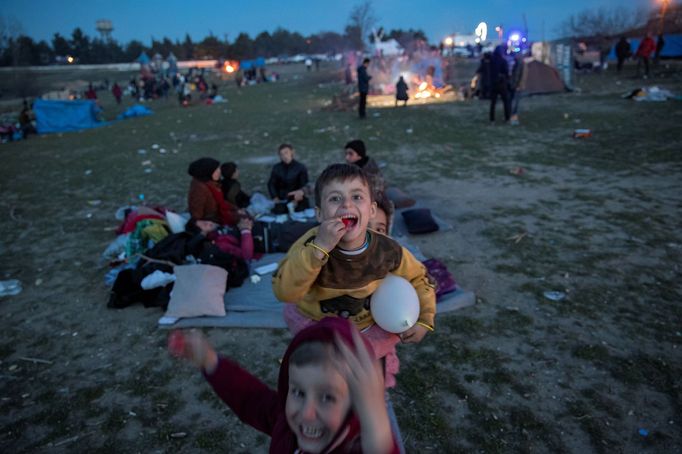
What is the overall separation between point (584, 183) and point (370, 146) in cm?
559

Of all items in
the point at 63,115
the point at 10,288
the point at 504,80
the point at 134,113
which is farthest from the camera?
the point at 134,113

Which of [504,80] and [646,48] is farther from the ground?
[646,48]

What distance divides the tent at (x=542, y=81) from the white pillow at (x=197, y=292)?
→ 63.1 ft

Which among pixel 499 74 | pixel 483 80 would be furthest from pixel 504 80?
pixel 483 80

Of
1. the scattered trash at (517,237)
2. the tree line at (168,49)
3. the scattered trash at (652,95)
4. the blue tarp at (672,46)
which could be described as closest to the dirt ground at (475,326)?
the scattered trash at (517,237)

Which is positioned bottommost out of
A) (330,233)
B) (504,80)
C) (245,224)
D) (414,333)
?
(245,224)

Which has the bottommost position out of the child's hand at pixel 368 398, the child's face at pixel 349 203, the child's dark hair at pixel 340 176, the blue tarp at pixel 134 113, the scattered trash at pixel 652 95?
the child's hand at pixel 368 398

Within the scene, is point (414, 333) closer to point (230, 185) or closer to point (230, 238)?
point (230, 238)

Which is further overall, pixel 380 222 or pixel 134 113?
pixel 134 113

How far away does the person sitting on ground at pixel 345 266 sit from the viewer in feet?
6.54

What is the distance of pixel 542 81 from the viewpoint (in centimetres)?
1930

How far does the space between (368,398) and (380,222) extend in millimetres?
2710

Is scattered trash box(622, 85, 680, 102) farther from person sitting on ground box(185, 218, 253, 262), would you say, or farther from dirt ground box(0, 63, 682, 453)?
person sitting on ground box(185, 218, 253, 262)

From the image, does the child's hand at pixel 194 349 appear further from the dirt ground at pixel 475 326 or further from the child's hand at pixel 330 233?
the dirt ground at pixel 475 326
